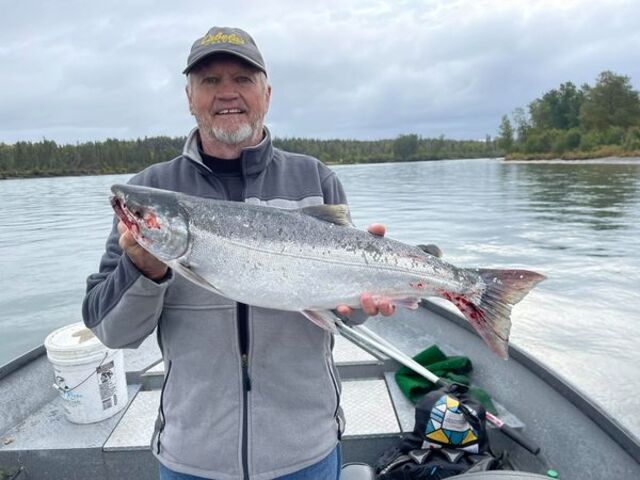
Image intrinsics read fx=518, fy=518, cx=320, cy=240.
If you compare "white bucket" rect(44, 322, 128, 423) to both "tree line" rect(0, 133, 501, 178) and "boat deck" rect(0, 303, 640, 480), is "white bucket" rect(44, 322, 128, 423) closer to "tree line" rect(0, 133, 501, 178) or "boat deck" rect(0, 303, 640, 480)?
"boat deck" rect(0, 303, 640, 480)

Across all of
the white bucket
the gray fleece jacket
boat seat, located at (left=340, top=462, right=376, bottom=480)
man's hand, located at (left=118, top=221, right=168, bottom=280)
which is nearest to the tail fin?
the gray fleece jacket

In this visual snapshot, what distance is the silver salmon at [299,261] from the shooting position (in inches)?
91.5

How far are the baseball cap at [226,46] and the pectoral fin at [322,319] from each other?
1220 mm

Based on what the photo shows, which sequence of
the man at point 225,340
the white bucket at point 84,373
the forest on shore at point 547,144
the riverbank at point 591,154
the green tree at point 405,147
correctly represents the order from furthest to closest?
the green tree at point 405,147, the forest on shore at point 547,144, the riverbank at point 591,154, the white bucket at point 84,373, the man at point 225,340

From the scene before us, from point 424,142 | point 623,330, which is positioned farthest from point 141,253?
point 424,142

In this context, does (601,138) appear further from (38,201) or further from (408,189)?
(38,201)

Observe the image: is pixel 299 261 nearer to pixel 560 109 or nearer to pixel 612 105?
pixel 612 105

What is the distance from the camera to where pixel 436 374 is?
16.3 feet

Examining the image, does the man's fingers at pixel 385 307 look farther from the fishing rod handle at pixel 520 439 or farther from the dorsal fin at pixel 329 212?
the fishing rod handle at pixel 520 439

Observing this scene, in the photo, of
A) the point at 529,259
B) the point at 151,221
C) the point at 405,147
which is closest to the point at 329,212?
the point at 151,221

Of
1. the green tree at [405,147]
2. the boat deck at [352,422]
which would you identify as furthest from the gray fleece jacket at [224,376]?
the green tree at [405,147]

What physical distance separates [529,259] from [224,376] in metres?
14.0

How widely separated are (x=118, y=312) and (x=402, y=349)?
4.10 meters

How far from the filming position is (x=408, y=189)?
4297 cm
